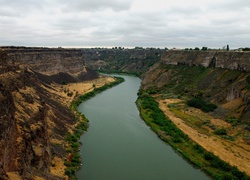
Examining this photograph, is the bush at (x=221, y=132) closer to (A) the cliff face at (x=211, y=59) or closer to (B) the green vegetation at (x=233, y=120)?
(B) the green vegetation at (x=233, y=120)

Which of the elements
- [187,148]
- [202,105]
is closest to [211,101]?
[202,105]

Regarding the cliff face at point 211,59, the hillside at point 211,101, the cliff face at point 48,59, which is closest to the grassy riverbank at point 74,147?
the hillside at point 211,101

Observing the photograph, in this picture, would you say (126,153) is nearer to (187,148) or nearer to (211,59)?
(187,148)

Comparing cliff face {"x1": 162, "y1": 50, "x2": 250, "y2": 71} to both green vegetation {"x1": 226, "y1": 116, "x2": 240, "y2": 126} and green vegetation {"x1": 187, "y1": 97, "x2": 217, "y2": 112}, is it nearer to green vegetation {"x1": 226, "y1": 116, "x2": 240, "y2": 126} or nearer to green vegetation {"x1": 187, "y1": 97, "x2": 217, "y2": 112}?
green vegetation {"x1": 187, "y1": 97, "x2": 217, "y2": 112}

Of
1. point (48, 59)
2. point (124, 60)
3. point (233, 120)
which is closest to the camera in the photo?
point (233, 120)

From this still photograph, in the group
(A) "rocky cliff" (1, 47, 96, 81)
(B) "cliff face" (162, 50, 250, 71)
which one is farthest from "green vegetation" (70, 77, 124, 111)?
(B) "cliff face" (162, 50, 250, 71)
